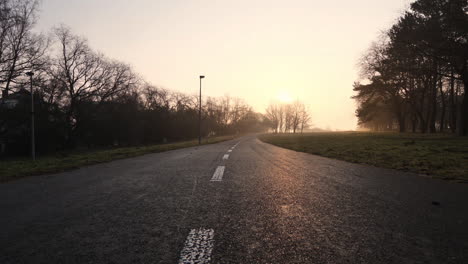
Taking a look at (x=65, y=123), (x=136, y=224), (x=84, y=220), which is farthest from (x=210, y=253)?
(x=65, y=123)

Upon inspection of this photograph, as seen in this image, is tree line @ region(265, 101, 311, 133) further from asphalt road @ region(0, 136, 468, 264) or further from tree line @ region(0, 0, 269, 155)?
asphalt road @ region(0, 136, 468, 264)

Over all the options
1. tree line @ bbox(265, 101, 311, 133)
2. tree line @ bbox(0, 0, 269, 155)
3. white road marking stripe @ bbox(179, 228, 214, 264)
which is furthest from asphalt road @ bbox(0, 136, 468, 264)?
tree line @ bbox(265, 101, 311, 133)

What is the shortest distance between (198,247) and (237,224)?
0.76m

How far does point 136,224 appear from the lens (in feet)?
9.91

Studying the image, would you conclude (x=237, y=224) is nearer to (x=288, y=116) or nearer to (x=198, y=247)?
(x=198, y=247)

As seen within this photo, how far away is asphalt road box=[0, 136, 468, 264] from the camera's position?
2221mm

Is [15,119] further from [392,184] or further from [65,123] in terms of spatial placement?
[392,184]

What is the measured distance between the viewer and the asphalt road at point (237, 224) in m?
2.22

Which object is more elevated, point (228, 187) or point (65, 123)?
point (65, 123)

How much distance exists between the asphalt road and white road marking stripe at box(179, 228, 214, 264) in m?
0.01

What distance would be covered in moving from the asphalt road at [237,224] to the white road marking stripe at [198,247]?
0.01 metres

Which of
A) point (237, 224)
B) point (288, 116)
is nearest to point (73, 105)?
point (237, 224)

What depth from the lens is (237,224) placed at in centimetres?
295

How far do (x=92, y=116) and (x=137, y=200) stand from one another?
39.0 metres
